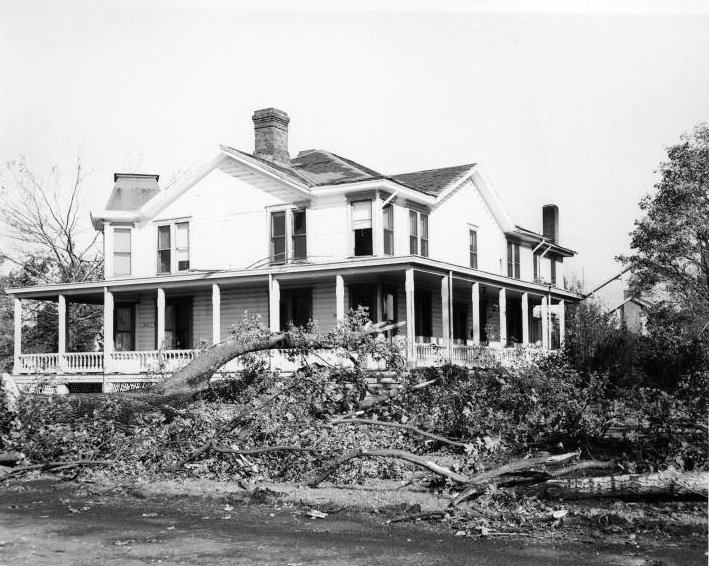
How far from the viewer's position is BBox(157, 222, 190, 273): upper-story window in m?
26.2

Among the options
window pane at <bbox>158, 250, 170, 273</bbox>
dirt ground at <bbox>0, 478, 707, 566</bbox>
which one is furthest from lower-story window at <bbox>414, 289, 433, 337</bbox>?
dirt ground at <bbox>0, 478, 707, 566</bbox>

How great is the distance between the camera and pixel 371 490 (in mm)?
9547

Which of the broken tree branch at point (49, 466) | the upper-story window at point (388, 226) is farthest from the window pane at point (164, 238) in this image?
the broken tree branch at point (49, 466)

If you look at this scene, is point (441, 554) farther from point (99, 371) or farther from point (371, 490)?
point (99, 371)

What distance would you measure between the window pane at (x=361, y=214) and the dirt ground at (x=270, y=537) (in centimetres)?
1456

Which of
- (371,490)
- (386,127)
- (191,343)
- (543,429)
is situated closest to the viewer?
(371,490)

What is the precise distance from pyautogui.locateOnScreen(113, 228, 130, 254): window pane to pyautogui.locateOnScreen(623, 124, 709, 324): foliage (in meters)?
16.5

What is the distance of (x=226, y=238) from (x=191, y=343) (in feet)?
11.8

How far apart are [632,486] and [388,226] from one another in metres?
16.2

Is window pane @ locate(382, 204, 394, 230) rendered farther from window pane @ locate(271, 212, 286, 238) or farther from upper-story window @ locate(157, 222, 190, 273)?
upper-story window @ locate(157, 222, 190, 273)

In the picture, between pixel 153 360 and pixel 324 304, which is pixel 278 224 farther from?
pixel 153 360

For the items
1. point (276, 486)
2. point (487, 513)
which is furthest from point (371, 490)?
point (487, 513)

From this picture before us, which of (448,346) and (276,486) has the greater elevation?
(448,346)

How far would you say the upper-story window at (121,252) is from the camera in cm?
2706
